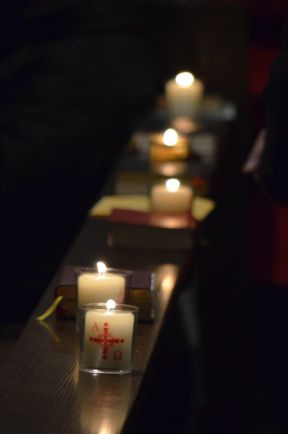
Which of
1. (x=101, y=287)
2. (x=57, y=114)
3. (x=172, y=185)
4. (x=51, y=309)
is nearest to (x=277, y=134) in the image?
(x=101, y=287)

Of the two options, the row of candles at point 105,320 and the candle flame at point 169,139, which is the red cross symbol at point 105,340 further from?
the candle flame at point 169,139

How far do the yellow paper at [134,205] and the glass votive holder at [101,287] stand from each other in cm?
112

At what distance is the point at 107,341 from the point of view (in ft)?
8.41

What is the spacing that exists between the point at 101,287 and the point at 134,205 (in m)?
1.28

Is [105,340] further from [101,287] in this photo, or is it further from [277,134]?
[277,134]

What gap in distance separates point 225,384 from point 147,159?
1.03m

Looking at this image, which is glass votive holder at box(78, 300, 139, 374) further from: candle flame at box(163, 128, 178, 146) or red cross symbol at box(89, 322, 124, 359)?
candle flame at box(163, 128, 178, 146)

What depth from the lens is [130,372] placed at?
2570 mm

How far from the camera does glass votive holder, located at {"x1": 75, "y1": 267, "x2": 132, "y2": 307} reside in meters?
2.89

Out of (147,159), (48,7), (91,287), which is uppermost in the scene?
(48,7)

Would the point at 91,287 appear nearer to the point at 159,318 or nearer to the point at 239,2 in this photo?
the point at 159,318

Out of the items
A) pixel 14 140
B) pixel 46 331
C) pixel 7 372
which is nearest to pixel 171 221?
pixel 46 331

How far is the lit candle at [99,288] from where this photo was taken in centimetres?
289

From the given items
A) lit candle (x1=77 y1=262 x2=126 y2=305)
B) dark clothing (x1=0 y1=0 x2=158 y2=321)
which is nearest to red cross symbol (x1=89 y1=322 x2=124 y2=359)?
lit candle (x1=77 y1=262 x2=126 y2=305)
